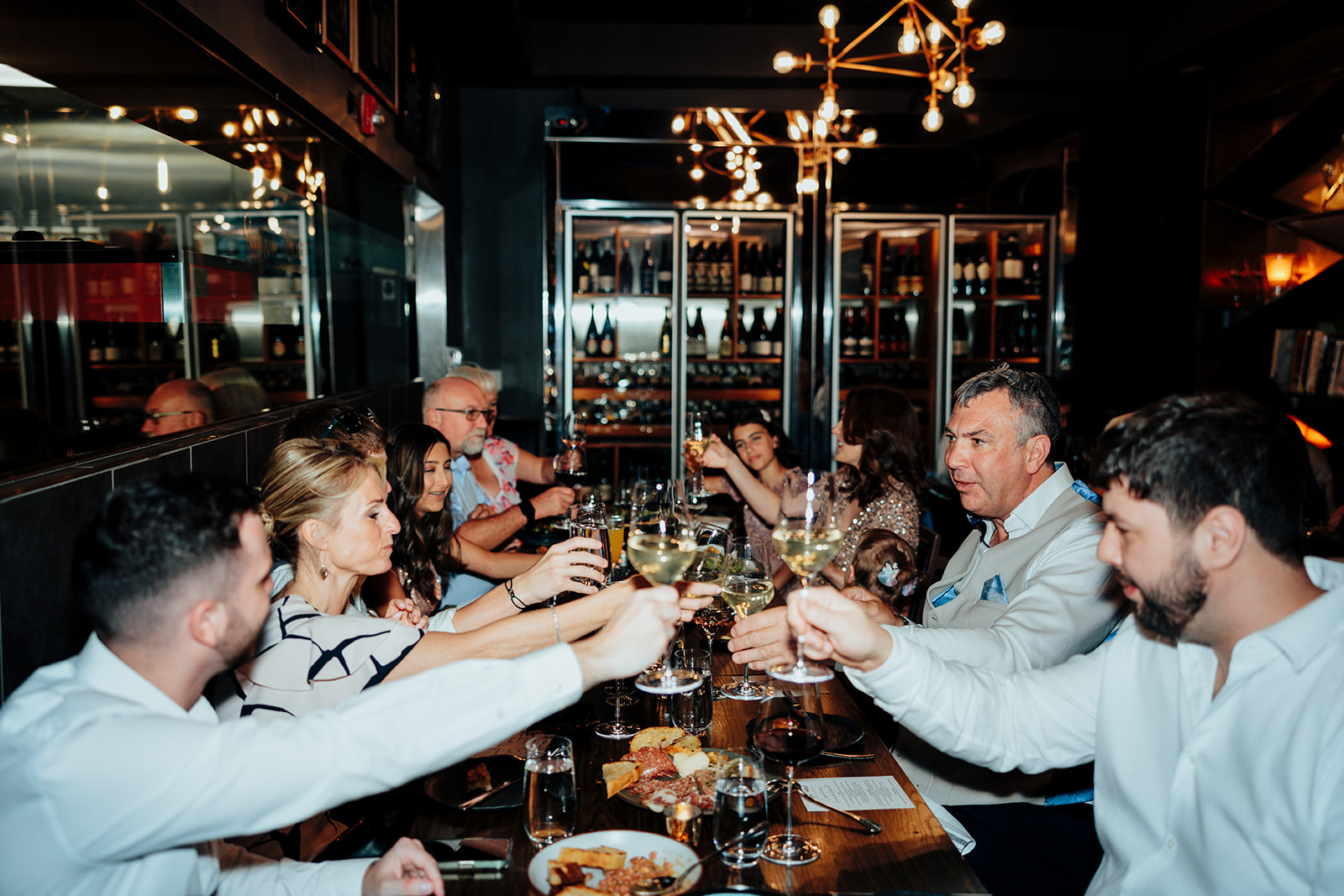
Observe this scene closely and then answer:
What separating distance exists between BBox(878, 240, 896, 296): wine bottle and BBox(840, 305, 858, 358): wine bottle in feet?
0.87

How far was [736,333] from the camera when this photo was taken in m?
→ 6.00

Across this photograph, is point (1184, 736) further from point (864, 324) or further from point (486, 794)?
point (864, 324)

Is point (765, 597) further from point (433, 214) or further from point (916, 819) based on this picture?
point (433, 214)

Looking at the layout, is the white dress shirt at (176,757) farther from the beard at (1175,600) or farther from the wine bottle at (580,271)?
the wine bottle at (580,271)

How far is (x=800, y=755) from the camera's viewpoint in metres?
1.35

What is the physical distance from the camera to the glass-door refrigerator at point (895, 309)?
598 centimetres

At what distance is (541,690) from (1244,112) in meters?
6.27

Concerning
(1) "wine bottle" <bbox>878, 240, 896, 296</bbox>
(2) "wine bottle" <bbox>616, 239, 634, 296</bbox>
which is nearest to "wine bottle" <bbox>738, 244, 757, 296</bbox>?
(2) "wine bottle" <bbox>616, 239, 634, 296</bbox>

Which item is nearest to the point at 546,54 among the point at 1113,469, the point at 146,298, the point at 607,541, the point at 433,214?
the point at 433,214

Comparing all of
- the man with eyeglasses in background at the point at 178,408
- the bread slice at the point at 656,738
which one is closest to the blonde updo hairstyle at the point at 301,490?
the man with eyeglasses in background at the point at 178,408

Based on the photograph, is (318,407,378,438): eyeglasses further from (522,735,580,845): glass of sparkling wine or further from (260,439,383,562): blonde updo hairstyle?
(522,735,580,845): glass of sparkling wine

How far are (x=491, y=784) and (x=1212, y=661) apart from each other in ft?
3.90

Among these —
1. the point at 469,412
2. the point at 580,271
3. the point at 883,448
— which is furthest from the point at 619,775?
the point at 580,271

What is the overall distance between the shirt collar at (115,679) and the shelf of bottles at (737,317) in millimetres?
4988
